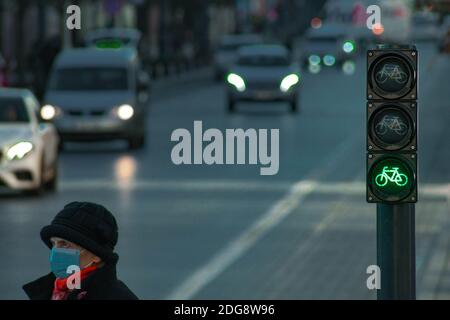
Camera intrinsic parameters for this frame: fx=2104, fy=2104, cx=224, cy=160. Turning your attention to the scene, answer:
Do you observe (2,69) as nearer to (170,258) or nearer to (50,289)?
(170,258)

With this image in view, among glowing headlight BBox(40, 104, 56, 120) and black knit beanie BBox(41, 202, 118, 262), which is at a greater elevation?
black knit beanie BBox(41, 202, 118, 262)

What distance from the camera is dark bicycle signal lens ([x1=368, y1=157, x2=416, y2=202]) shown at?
7938 millimetres

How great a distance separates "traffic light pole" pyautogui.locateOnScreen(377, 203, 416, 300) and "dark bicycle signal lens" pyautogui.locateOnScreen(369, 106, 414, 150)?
0.78 ft

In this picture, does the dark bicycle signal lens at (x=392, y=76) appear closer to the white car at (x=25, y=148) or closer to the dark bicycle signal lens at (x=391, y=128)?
the dark bicycle signal lens at (x=391, y=128)

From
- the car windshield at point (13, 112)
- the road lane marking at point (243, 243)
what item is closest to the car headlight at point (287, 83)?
the road lane marking at point (243, 243)

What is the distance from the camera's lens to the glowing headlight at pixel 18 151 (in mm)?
26922

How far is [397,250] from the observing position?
784 cm

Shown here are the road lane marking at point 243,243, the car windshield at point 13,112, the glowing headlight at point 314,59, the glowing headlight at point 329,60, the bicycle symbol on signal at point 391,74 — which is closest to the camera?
the bicycle symbol on signal at point 391,74

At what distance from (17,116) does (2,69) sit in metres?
19.3

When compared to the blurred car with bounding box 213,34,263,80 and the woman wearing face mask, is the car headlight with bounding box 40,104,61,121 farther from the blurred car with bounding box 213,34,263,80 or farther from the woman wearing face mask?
the blurred car with bounding box 213,34,263,80

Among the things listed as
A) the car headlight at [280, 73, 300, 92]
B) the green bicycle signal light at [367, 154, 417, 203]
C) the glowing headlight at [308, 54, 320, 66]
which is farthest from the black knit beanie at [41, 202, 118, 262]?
the glowing headlight at [308, 54, 320, 66]

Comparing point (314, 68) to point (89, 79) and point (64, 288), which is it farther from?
point (64, 288)

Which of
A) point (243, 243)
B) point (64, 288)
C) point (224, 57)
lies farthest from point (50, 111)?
point (224, 57)

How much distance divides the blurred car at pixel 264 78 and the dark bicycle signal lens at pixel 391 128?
→ 136ft
